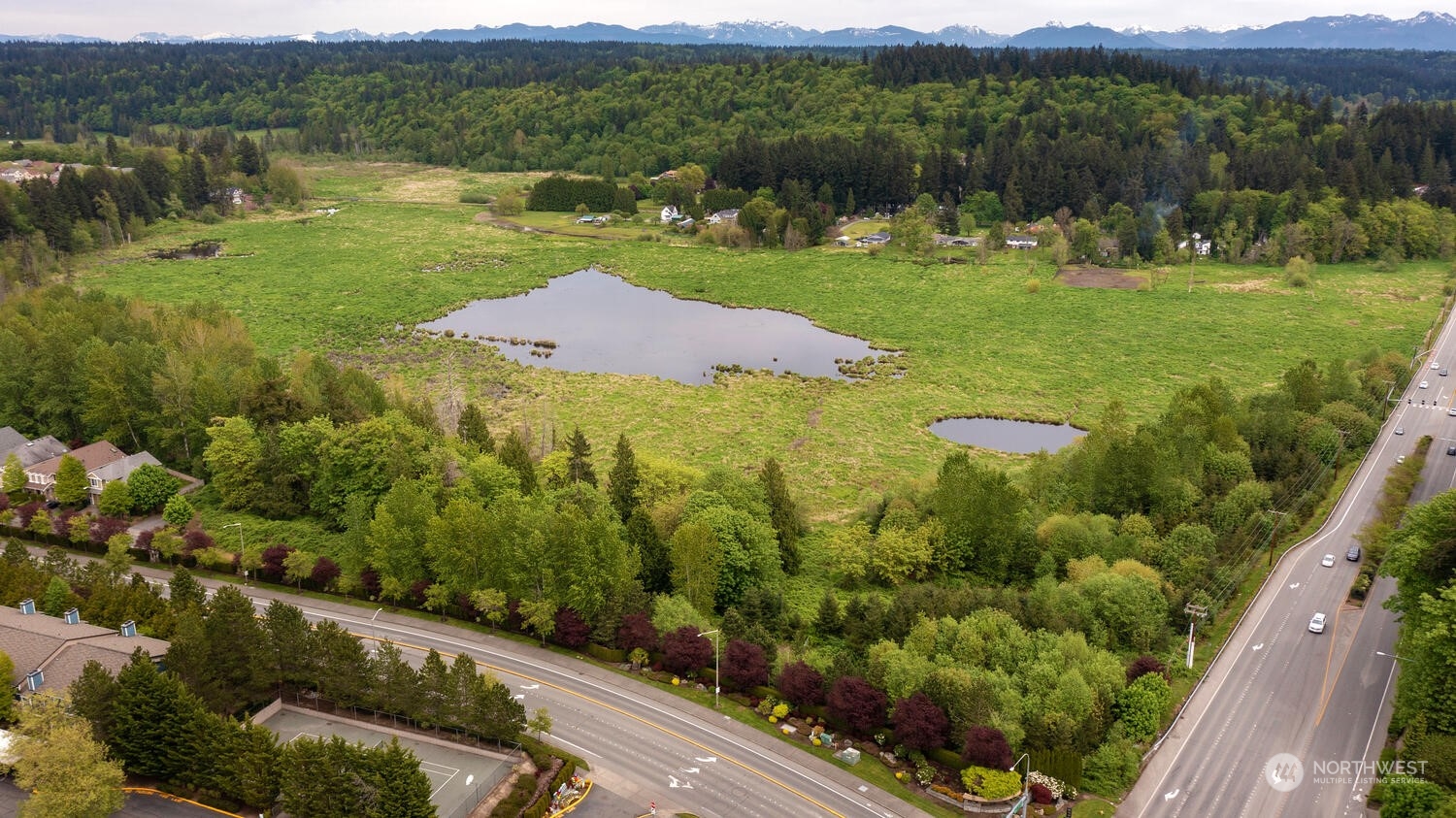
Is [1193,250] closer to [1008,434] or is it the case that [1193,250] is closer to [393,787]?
[1008,434]

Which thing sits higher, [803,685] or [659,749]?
[803,685]

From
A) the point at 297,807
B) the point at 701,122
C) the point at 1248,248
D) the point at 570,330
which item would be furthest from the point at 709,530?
the point at 701,122

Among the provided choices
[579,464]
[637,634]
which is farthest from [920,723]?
[579,464]

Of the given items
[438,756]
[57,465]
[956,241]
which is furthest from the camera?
[956,241]

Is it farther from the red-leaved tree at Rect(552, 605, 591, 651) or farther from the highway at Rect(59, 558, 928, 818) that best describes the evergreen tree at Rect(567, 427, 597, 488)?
the highway at Rect(59, 558, 928, 818)

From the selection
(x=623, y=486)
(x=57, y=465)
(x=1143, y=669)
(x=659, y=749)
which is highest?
(x=623, y=486)

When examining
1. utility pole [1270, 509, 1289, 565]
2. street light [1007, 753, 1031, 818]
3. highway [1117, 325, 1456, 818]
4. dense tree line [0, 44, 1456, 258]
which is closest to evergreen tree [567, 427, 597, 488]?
street light [1007, 753, 1031, 818]

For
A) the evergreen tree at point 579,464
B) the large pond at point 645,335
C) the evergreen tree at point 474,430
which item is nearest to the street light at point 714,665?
the evergreen tree at point 579,464

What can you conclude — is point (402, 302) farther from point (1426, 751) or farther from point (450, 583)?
point (1426, 751)
